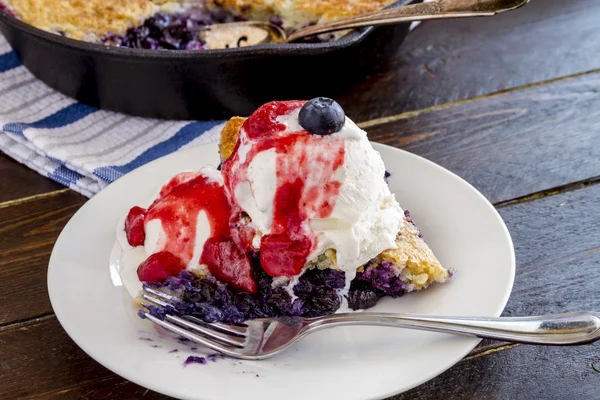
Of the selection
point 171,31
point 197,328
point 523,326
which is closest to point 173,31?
point 171,31

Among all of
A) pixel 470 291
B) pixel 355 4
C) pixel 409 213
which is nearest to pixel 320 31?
pixel 355 4

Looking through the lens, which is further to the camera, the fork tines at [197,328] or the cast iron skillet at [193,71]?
the cast iron skillet at [193,71]

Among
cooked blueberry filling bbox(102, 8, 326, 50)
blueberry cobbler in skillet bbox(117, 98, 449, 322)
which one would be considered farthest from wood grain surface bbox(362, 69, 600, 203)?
cooked blueberry filling bbox(102, 8, 326, 50)

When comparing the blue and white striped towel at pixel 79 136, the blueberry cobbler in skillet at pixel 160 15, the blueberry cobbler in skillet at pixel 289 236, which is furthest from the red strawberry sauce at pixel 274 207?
the blueberry cobbler in skillet at pixel 160 15

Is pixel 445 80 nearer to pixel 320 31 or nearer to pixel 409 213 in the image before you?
pixel 320 31

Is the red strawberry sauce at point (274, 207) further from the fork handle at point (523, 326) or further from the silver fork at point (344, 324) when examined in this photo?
the fork handle at point (523, 326)

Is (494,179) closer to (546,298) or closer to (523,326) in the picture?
(546,298)
